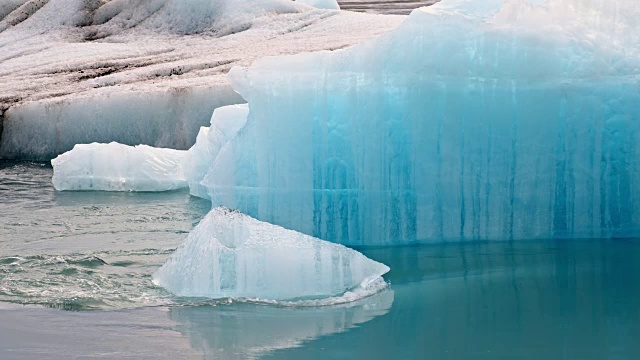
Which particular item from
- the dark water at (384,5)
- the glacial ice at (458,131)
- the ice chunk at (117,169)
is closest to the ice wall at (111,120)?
the ice chunk at (117,169)

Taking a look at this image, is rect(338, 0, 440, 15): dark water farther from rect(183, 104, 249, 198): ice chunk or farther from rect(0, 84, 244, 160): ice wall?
rect(183, 104, 249, 198): ice chunk

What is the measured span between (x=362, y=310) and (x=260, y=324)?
0.37m

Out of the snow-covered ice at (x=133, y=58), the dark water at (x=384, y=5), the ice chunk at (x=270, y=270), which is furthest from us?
the dark water at (x=384, y=5)

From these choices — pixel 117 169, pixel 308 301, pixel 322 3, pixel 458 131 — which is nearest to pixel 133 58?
pixel 322 3

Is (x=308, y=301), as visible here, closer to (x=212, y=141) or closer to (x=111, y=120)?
(x=212, y=141)

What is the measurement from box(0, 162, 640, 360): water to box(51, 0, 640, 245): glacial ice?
16cm

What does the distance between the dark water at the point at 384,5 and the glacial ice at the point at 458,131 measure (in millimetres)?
9266

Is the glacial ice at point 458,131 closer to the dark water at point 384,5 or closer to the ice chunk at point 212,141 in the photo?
the ice chunk at point 212,141

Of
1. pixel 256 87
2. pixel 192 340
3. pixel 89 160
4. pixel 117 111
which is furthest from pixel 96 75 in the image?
pixel 192 340

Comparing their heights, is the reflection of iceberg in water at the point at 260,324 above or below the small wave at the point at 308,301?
below

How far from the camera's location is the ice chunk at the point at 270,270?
3777mm

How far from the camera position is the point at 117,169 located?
21.8ft

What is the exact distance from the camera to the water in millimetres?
3178

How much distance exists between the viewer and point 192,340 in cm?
327
